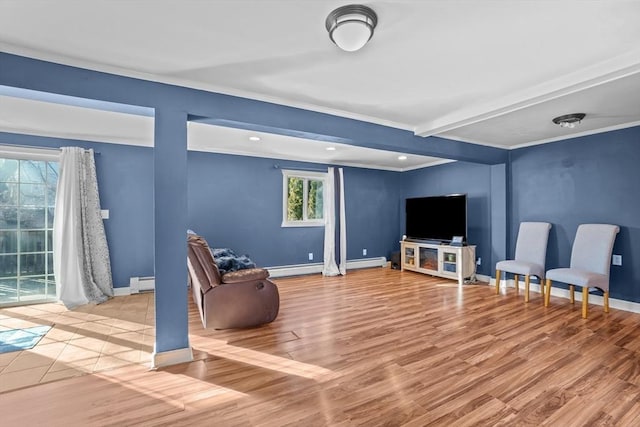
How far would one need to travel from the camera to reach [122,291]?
441 centimetres

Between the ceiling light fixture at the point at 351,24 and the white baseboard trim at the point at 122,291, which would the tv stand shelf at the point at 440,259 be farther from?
the white baseboard trim at the point at 122,291

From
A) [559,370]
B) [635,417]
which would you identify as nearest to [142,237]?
[559,370]

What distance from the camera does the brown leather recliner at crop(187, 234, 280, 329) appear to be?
2975 mm

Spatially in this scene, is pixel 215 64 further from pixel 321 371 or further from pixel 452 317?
pixel 452 317

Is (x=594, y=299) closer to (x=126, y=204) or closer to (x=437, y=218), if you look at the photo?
(x=437, y=218)

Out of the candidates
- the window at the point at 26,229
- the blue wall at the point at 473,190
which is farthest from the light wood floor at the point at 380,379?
the window at the point at 26,229

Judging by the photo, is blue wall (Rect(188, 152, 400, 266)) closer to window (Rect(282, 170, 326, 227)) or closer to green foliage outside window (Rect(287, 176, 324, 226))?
window (Rect(282, 170, 326, 227))

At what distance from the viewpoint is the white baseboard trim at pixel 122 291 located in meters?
4.35

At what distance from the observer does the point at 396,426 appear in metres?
1.67

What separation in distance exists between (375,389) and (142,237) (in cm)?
413

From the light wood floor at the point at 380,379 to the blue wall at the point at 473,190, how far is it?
6.69 ft

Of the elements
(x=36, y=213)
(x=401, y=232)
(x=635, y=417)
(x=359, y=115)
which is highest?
(x=359, y=115)

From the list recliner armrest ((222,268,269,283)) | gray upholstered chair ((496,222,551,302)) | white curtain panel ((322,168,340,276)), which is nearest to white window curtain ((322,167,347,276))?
white curtain panel ((322,168,340,276))

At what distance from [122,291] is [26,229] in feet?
4.80
